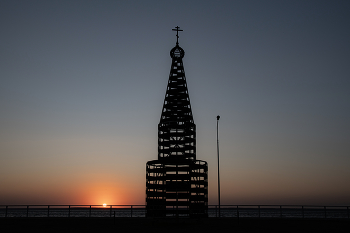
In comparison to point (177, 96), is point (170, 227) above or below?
below

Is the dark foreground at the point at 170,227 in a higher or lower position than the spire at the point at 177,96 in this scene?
lower

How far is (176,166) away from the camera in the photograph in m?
55.7

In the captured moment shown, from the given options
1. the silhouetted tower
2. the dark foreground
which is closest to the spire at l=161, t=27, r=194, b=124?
the silhouetted tower

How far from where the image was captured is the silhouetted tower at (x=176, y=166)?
54719 mm

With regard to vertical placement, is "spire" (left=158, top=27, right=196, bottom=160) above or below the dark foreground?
above

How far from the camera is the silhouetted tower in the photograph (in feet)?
180

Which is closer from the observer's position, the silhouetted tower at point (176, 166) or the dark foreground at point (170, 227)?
the dark foreground at point (170, 227)

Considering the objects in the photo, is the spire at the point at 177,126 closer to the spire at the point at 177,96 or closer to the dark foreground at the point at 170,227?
the spire at the point at 177,96

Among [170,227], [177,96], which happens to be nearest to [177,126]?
[177,96]

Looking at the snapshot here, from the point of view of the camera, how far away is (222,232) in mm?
30094

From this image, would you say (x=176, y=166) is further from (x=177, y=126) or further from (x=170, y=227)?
(x=170, y=227)

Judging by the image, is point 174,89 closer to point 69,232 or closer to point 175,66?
point 175,66

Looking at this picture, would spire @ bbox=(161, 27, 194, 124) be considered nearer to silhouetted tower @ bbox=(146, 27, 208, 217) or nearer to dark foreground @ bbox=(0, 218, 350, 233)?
silhouetted tower @ bbox=(146, 27, 208, 217)

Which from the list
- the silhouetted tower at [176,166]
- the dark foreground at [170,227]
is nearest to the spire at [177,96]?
the silhouetted tower at [176,166]
